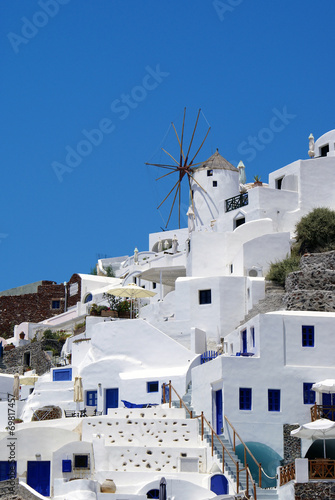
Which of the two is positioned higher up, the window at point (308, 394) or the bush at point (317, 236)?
the bush at point (317, 236)

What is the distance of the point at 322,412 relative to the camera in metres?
44.6

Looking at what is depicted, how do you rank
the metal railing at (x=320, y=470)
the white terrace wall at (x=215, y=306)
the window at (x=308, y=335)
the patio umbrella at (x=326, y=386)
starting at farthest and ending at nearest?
1. the white terrace wall at (x=215, y=306)
2. the window at (x=308, y=335)
3. the patio umbrella at (x=326, y=386)
4. the metal railing at (x=320, y=470)

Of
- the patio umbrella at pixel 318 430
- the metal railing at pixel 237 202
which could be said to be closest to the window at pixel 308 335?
the patio umbrella at pixel 318 430

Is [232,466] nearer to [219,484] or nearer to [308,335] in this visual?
[219,484]

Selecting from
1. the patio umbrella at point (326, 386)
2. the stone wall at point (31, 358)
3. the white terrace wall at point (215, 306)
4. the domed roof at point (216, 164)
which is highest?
the domed roof at point (216, 164)

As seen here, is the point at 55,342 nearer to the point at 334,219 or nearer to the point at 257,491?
the point at 334,219

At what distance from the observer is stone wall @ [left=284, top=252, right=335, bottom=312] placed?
50.6 meters

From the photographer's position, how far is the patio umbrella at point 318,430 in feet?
131

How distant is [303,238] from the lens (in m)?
59.1

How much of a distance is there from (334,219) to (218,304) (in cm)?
899

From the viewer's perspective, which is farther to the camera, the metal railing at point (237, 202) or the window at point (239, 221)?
the metal railing at point (237, 202)

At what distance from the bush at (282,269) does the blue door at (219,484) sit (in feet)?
55.2

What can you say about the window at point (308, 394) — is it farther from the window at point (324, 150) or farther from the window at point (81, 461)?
the window at point (324, 150)

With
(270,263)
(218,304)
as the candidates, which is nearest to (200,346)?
(218,304)
